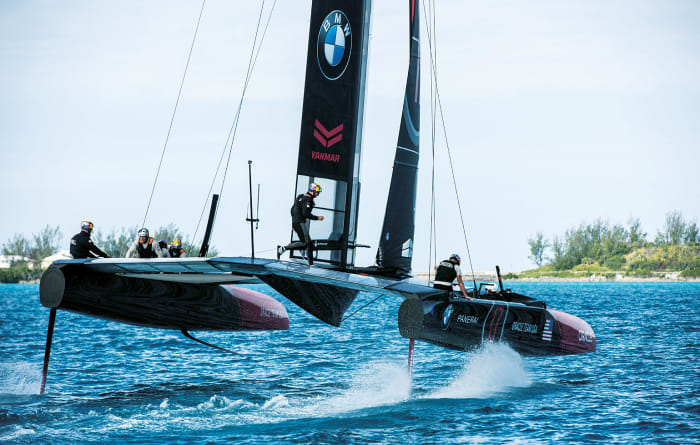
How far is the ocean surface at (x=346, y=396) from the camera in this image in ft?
28.2

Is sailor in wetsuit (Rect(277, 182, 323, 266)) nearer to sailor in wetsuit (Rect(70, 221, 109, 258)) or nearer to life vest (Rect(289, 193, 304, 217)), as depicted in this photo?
life vest (Rect(289, 193, 304, 217))

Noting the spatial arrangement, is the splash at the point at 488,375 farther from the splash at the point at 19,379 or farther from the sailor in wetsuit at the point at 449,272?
the splash at the point at 19,379

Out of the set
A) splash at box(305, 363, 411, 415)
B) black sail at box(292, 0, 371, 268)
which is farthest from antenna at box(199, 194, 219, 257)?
splash at box(305, 363, 411, 415)

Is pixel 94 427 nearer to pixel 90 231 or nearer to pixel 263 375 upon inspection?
pixel 90 231

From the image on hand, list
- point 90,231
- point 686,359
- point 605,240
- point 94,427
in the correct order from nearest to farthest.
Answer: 1. point 94,427
2. point 90,231
3. point 686,359
4. point 605,240

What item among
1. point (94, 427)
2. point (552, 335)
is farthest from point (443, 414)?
point (94, 427)

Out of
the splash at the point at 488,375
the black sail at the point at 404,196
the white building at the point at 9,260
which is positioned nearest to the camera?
the splash at the point at 488,375

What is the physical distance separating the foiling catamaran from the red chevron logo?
0.01 m

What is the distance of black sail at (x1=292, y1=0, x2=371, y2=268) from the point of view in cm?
1121

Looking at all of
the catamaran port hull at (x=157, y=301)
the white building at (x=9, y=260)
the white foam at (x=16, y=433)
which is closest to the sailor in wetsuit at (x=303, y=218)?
the catamaran port hull at (x=157, y=301)

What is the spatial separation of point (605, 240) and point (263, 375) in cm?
10041

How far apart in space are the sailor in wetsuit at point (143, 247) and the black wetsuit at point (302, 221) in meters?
1.84

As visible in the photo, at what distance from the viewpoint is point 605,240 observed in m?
107

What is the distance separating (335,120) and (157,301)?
370cm
